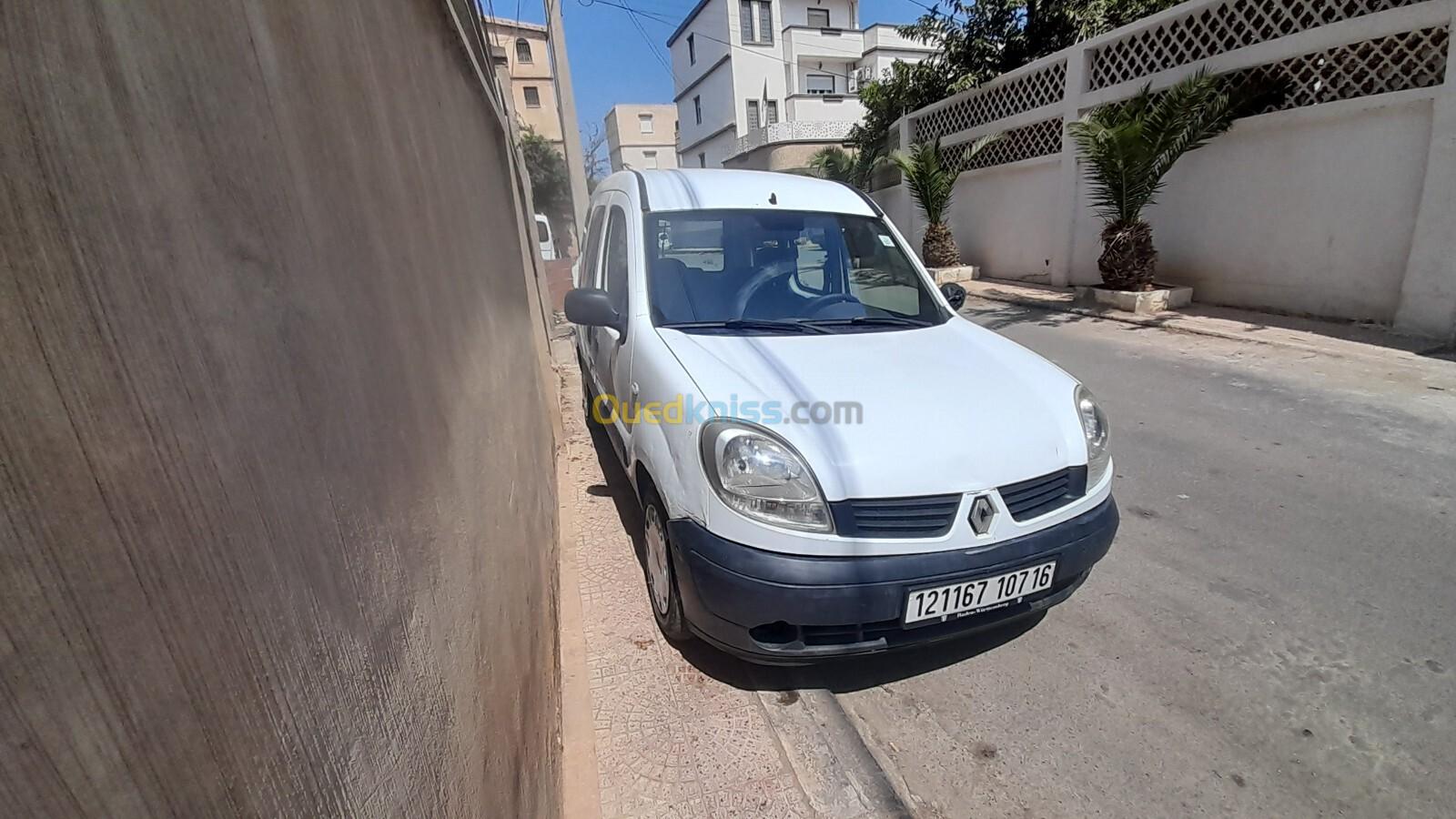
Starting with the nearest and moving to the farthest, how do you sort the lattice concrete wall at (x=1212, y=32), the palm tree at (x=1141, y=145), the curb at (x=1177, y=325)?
the curb at (x=1177, y=325) < the lattice concrete wall at (x=1212, y=32) < the palm tree at (x=1141, y=145)

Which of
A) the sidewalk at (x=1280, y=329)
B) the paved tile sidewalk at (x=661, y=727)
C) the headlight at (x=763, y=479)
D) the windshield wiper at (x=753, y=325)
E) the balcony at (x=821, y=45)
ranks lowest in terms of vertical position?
the paved tile sidewalk at (x=661, y=727)

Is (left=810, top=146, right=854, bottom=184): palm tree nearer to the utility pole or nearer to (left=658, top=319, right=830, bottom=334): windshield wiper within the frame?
the utility pole

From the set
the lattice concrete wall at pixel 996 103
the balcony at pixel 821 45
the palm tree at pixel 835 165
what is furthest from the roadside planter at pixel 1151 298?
the balcony at pixel 821 45

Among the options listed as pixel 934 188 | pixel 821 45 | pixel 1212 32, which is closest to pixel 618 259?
pixel 1212 32

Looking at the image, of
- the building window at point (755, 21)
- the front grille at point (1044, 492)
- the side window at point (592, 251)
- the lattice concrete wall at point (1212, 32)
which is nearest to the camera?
the front grille at point (1044, 492)

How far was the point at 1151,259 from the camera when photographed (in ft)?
27.7

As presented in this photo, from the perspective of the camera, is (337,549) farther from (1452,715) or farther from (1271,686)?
(1452,715)

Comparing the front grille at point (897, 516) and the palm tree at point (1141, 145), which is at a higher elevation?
the palm tree at point (1141, 145)

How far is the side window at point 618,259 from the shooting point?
3164 millimetres

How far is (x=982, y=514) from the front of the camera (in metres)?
2.00

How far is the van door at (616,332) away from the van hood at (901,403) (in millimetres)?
387

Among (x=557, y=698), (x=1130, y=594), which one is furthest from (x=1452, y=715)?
(x=557, y=698)

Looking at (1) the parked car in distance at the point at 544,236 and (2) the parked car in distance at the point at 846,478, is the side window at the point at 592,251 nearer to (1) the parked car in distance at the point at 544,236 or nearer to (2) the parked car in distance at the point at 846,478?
(2) the parked car in distance at the point at 846,478

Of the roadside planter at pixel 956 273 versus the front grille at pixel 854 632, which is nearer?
the front grille at pixel 854 632
